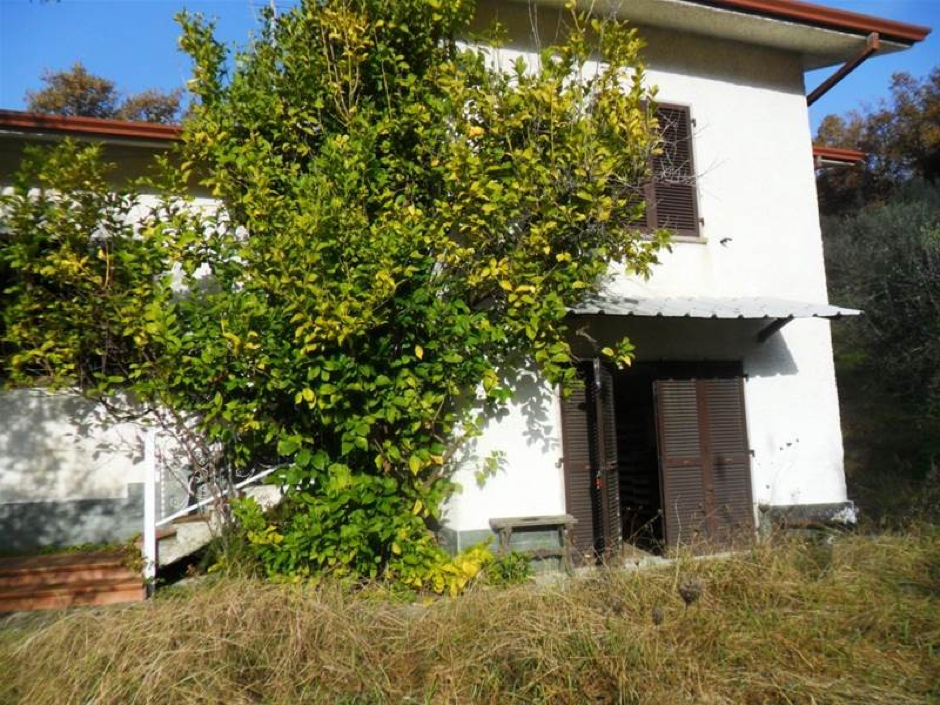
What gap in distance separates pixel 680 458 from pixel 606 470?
4.35 feet

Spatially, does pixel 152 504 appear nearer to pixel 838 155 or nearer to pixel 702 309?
pixel 702 309

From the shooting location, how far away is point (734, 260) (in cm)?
730

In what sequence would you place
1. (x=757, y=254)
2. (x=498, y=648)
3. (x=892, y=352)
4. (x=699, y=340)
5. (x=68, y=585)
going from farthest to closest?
(x=892, y=352) → (x=757, y=254) → (x=699, y=340) → (x=68, y=585) → (x=498, y=648)

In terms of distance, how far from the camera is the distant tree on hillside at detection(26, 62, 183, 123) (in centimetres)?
1827

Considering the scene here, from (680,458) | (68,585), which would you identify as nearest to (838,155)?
(680,458)

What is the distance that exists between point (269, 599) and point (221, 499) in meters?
1.90

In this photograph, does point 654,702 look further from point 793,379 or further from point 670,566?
point 793,379

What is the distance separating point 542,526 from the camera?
19.9 feet

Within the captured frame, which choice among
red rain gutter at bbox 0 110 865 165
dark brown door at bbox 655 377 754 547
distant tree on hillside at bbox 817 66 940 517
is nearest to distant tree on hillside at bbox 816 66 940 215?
distant tree on hillside at bbox 817 66 940 517

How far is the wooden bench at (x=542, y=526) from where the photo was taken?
586 cm

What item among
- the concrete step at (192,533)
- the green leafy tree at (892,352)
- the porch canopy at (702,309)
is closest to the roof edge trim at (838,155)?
the porch canopy at (702,309)

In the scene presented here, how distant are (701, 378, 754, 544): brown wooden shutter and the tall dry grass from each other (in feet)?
8.16

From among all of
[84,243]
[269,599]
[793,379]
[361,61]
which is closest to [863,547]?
[793,379]

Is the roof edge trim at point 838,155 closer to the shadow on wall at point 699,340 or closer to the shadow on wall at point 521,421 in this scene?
the shadow on wall at point 699,340
